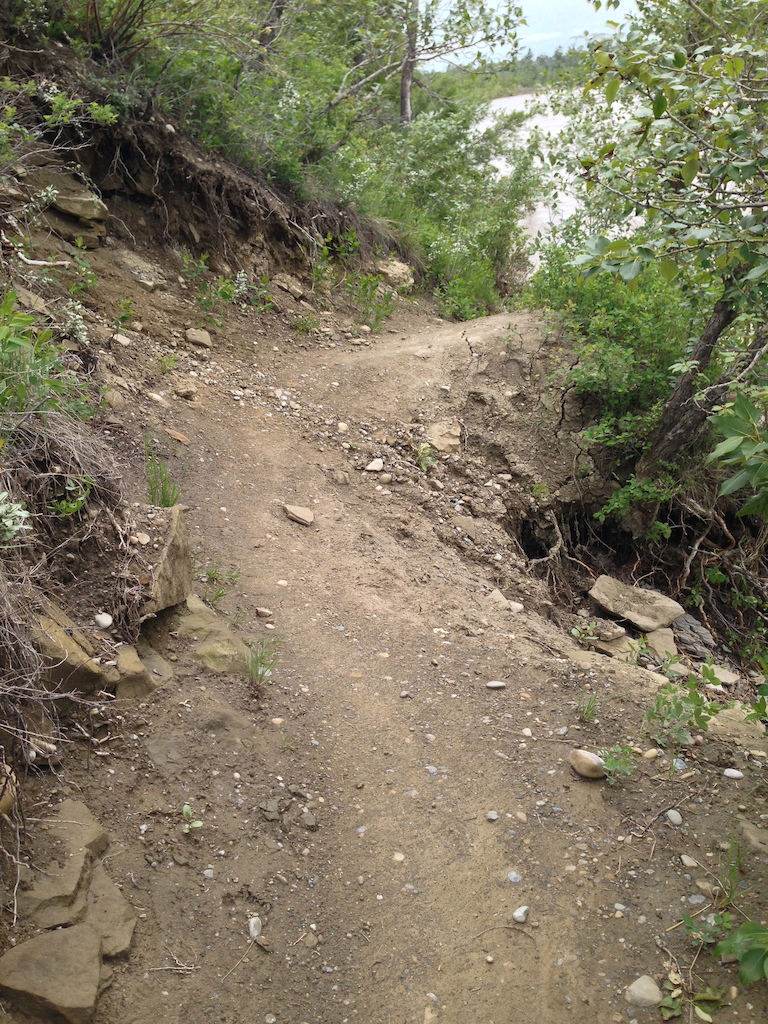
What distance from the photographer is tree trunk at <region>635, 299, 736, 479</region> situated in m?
5.46

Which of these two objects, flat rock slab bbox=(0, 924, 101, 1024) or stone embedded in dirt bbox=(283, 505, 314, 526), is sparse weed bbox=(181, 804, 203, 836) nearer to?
flat rock slab bbox=(0, 924, 101, 1024)

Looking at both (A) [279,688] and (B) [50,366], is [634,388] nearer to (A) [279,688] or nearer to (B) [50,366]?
(A) [279,688]

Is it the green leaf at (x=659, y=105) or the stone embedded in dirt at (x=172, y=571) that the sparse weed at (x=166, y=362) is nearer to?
the stone embedded in dirt at (x=172, y=571)

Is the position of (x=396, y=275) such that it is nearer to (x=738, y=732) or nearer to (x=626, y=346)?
(x=626, y=346)

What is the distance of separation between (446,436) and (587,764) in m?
3.55

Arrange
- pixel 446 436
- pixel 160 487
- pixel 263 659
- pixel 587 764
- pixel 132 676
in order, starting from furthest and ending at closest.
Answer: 1. pixel 446 436
2. pixel 160 487
3. pixel 263 659
4. pixel 587 764
5. pixel 132 676

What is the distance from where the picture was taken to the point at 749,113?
8.76ft

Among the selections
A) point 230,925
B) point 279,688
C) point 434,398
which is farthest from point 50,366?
point 434,398

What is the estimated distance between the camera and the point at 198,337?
20.4 ft

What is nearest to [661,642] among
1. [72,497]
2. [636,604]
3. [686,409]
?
[636,604]

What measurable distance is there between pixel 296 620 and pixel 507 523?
98.8 inches

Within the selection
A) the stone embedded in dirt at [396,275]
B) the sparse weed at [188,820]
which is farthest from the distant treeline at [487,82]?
the sparse weed at [188,820]

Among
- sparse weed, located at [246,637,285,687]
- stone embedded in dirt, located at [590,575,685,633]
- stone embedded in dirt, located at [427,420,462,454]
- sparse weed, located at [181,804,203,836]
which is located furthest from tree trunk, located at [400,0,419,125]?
sparse weed, located at [181,804,203,836]

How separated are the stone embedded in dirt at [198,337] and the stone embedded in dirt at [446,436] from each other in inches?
79.4
